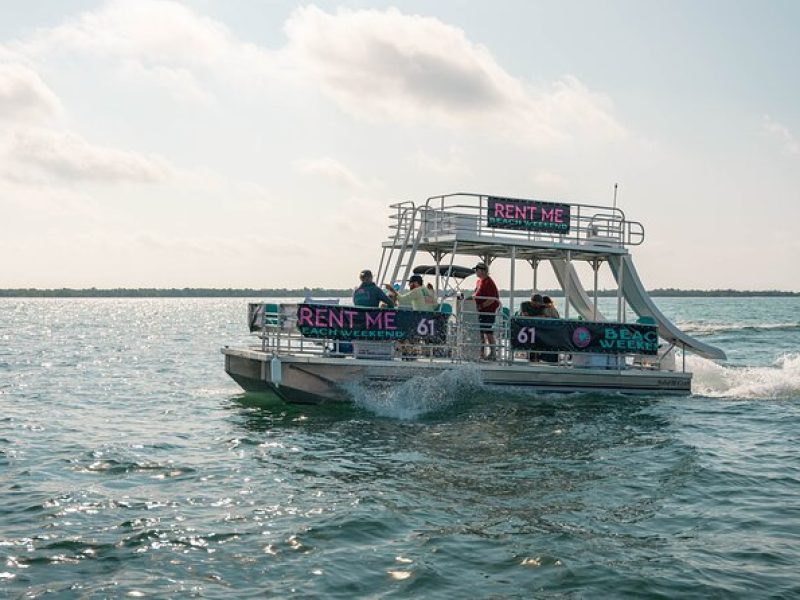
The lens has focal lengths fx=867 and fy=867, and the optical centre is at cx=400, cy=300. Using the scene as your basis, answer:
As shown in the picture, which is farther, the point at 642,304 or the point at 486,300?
the point at 642,304

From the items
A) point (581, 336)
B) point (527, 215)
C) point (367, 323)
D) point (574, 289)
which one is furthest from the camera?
point (574, 289)

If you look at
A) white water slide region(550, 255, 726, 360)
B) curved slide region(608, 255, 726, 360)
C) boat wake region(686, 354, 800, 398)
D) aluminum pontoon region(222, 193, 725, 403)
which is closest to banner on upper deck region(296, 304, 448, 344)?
aluminum pontoon region(222, 193, 725, 403)

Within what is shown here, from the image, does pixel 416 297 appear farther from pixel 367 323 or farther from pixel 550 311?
pixel 550 311

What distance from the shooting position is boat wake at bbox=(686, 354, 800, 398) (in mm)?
20828

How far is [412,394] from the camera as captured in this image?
15945mm

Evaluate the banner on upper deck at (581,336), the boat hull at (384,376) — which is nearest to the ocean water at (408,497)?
the boat hull at (384,376)

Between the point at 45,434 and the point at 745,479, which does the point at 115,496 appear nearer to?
the point at 45,434

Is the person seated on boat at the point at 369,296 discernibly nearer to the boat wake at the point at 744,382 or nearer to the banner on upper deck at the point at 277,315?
the banner on upper deck at the point at 277,315

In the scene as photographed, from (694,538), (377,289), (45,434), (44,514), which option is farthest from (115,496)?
(377,289)

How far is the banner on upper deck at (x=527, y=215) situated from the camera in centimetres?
1798

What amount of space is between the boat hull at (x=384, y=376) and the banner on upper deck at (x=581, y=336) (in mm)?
430

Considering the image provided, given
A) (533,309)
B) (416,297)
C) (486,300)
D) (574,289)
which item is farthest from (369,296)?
(574,289)

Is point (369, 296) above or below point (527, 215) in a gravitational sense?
below

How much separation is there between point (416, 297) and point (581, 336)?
11.5ft
